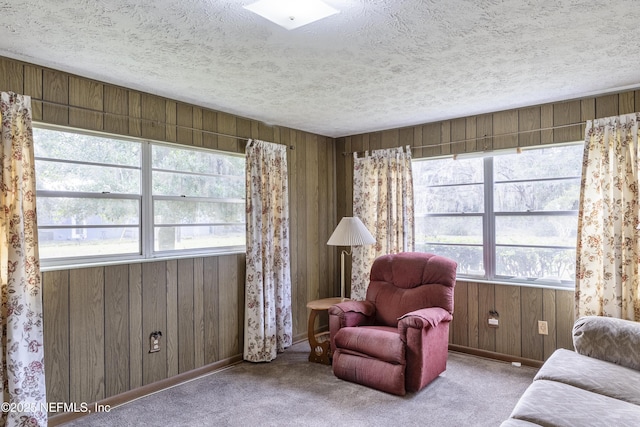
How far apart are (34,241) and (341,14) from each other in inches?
92.4

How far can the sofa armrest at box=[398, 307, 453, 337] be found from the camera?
3.06m

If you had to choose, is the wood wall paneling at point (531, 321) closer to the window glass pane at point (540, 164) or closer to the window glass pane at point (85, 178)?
the window glass pane at point (540, 164)

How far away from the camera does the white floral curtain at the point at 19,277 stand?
2.41m

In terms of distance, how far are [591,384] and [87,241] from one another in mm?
3394

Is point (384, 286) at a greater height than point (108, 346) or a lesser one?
greater

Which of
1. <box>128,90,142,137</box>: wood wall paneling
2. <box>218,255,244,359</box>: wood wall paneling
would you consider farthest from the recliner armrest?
<box>128,90,142,137</box>: wood wall paneling

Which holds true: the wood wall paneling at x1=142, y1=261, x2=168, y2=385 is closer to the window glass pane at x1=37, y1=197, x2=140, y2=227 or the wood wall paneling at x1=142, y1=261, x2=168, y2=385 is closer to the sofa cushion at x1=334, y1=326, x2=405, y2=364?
the window glass pane at x1=37, y1=197, x2=140, y2=227

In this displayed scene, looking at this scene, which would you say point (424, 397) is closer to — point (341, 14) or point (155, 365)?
point (155, 365)

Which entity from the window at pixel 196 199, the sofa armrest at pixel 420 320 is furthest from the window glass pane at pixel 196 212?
the sofa armrest at pixel 420 320

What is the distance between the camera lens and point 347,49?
2436mm

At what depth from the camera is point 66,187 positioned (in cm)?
284

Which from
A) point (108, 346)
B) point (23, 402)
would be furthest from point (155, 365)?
point (23, 402)

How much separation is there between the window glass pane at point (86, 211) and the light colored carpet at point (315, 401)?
1396 millimetres

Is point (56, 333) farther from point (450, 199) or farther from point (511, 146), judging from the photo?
point (511, 146)
